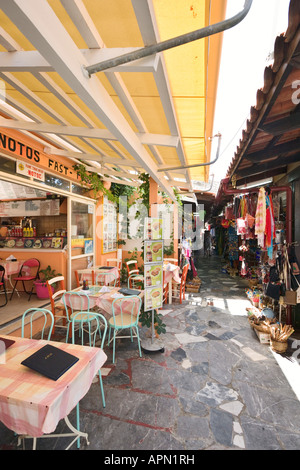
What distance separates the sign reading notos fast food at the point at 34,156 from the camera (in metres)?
3.54

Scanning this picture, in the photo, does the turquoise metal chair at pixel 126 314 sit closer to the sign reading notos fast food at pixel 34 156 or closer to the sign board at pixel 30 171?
the sign board at pixel 30 171

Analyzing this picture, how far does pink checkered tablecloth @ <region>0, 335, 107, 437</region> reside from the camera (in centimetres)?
139

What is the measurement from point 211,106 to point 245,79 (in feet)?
2.23

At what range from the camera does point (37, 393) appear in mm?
1477

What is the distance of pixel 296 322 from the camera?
4.14 metres

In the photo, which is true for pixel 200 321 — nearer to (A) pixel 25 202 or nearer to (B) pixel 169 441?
(B) pixel 169 441

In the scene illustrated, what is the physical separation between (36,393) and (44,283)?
4.11m

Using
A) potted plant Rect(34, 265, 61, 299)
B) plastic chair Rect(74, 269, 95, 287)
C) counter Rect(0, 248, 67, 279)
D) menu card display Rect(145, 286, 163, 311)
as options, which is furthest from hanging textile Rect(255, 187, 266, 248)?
potted plant Rect(34, 265, 61, 299)

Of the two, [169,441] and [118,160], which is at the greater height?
[118,160]

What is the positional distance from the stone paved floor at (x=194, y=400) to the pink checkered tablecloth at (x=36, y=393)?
2.59 ft

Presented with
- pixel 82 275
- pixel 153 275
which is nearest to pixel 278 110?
pixel 153 275

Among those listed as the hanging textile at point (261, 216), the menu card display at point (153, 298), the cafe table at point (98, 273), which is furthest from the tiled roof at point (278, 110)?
the cafe table at point (98, 273)

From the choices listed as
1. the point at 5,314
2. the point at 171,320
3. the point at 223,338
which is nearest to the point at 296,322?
the point at 223,338

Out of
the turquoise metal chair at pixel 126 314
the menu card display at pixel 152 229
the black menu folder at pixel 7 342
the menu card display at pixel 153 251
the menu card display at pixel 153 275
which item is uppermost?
the menu card display at pixel 152 229
